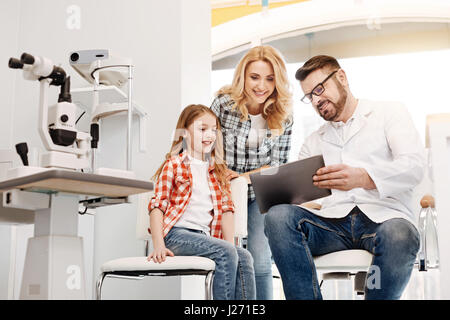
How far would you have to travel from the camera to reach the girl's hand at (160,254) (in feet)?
4.86

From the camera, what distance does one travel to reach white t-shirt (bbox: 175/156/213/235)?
1661 millimetres

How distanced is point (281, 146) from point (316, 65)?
0.41 meters

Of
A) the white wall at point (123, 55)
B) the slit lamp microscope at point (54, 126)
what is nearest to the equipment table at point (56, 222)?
the slit lamp microscope at point (54, 126)

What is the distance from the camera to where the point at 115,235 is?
214cm

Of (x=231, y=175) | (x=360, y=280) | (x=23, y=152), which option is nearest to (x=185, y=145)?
(x=231, y=175)

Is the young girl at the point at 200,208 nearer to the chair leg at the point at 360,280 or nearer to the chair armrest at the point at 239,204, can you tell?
the chair armrest at the point at 239,204

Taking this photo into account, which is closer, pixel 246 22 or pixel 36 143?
pixel 36 143

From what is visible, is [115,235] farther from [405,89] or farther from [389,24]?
[389,24]

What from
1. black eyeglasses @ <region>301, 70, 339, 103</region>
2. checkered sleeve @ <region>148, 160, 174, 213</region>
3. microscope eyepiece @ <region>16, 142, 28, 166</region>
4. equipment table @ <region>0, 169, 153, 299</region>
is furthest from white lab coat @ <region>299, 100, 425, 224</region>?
microscope eyepiece @ <region>16, 142, 28, 166</region>

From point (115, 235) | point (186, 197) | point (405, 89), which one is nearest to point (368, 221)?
point (186, 197)

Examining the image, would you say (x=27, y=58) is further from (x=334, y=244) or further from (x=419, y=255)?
(x=419, y=255)

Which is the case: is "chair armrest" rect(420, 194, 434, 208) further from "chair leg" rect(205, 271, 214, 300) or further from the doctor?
"chair leg" rect(205, 271, 214, 300)

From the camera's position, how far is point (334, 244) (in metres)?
1.45
